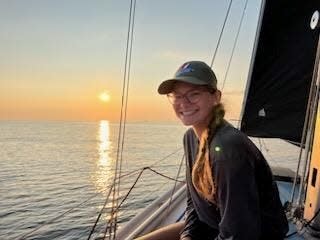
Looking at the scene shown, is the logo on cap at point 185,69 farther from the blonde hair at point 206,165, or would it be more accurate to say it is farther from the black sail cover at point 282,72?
the black sail cover at point 282,72

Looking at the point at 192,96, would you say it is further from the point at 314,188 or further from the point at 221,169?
the point at 314,188

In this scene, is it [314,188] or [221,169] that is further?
[314,188]

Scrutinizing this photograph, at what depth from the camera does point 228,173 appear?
1.68 meters

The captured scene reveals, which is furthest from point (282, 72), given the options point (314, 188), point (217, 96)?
point (217, 96)

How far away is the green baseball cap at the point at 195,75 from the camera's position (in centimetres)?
185

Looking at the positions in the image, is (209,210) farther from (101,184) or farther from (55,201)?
(101,184)

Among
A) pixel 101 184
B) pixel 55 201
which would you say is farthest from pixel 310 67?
pixel 101 184

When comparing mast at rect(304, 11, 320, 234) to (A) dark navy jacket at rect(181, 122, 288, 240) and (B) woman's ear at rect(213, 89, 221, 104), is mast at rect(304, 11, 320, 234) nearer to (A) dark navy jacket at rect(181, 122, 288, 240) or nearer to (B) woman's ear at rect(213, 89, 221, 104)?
(A) dark navy jacket at rect(181, 122, 288, 240)

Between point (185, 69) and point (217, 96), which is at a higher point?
point (185, 69)

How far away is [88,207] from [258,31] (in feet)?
25.1

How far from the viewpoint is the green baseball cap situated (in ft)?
6.07

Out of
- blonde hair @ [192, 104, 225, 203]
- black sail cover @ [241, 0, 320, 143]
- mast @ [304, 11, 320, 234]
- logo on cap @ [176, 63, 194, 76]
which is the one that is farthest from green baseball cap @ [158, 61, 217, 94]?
black sail cover @ [241, 0, 320, 143]

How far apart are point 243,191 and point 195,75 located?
530 millimetres

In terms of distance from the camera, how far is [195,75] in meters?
1.86
